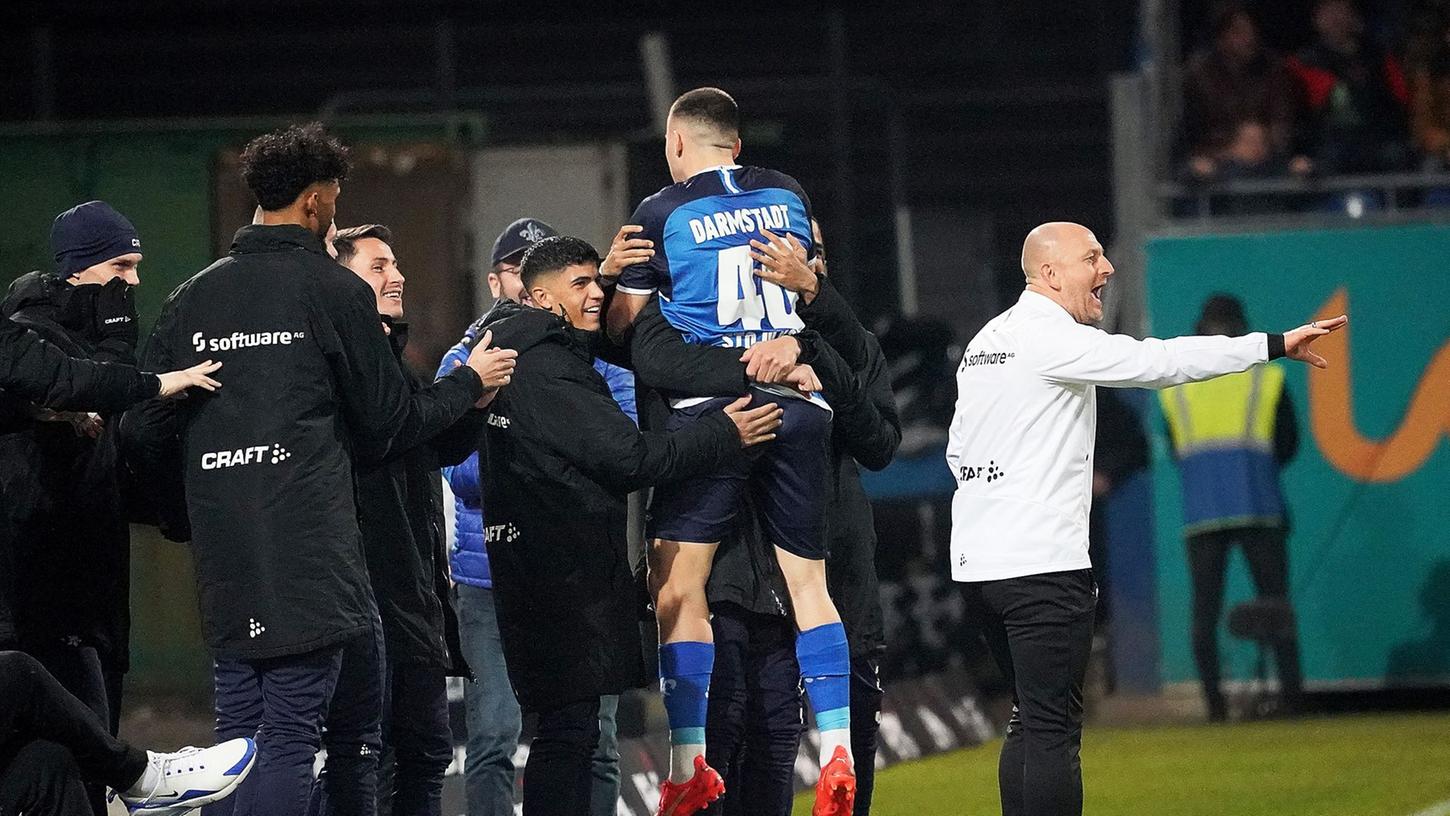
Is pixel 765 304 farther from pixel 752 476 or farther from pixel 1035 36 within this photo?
pixel 1035 36

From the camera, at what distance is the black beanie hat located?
5.98m

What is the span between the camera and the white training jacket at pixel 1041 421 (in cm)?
575

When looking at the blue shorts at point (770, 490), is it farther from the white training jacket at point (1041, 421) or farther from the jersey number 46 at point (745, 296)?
the white training jacket at point (1041, 421)

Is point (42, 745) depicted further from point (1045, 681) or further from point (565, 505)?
point (1045, 681)

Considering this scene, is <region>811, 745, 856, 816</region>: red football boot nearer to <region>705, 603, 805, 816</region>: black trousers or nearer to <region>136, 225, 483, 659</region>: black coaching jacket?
<region>705, 603, 805, 816</region>: black trousers

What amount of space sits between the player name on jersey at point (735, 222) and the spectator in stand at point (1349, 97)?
7.43 metres

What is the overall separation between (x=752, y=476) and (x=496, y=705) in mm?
1167

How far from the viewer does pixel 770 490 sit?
6172mm

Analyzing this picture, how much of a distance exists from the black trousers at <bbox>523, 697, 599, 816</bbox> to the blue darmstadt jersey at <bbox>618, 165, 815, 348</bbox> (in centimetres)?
123

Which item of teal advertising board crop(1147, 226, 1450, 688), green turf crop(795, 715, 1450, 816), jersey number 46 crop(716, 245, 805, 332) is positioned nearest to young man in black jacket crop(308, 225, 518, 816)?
jersey number 46 crop(716, 245, 805, 332)

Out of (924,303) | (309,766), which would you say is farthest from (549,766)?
(924,303)

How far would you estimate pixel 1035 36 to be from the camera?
15289mm

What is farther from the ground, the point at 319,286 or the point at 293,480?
the point at 319,286

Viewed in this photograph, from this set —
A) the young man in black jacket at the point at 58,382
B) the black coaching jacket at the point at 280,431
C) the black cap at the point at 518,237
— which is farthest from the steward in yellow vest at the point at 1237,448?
the young man in black jacket at the point at 58,382
